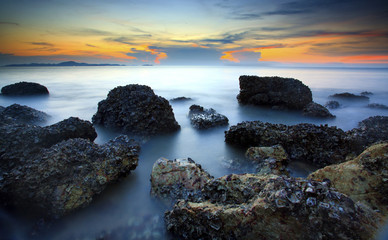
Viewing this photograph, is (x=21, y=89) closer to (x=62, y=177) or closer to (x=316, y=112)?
(x=62, y=177)

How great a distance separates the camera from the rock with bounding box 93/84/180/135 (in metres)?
5.86

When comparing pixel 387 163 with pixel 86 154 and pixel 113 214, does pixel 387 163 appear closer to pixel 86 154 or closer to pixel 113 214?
pixel 113 214

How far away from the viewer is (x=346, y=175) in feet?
8.98

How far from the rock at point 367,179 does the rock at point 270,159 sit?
0.85 metres

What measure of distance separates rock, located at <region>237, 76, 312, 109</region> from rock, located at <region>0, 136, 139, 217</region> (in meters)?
7.75

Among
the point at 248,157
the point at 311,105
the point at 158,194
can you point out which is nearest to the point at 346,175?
the point at 248,157

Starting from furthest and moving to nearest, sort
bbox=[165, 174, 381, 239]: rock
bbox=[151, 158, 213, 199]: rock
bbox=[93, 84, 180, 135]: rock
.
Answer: bbox=[93, 84, 180, 135]: rock
bbox=[151, 158, 213, 199]: rock
bbox=[165, 174, 381, 239]: rock

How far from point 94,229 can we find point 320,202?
2798 millimetres

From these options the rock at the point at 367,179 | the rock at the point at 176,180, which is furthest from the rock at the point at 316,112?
the rock at the point at 176,180

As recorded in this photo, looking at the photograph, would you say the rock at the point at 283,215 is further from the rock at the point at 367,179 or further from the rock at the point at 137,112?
the rock at the point at 137,112

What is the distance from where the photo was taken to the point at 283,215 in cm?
194

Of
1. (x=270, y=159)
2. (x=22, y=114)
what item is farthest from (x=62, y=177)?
(x=22, y=114)

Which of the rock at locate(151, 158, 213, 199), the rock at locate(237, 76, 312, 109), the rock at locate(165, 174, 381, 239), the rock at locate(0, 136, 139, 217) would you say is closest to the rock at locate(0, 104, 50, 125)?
the rock at locate(0, 136, 139, 217)

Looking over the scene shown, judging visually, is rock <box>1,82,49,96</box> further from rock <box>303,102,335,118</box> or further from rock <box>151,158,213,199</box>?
rock <box>303,102,335,118</box>
